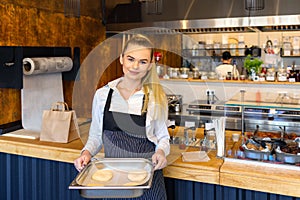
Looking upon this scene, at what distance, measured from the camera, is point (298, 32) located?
5445 mm

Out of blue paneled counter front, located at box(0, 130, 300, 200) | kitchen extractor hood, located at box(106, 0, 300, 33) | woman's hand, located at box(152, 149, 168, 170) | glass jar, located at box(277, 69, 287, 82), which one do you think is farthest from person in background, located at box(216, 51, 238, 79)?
woman's hand, located at box(152, 149, 168, 170)

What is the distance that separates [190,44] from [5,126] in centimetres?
372

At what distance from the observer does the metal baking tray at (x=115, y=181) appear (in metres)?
1.26

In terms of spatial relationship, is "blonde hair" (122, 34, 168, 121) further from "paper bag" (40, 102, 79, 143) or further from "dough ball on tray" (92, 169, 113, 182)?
"paper bag" (40, 102, 79, 143)

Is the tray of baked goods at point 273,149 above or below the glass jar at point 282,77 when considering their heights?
below

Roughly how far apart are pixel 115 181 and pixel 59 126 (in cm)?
88

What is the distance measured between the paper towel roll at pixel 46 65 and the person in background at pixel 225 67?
2.52 m

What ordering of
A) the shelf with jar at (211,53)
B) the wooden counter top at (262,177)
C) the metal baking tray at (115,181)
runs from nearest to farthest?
the metal baking tray at (115,181) → the wooden counter top at (262,177) → the shelf with jar at (211,53)

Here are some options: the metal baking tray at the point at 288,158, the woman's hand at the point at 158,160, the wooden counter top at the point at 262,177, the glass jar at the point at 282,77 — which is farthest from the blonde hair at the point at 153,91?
the glass jar at the point at 282,77

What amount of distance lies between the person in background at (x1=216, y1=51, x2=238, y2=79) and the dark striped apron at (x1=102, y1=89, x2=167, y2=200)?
3.43 m

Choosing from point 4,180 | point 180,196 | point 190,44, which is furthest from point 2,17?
point 190,44

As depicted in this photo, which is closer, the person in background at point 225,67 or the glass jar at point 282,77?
the glass jar at point 282,77

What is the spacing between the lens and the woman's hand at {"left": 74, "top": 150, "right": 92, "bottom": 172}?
4.74 ft

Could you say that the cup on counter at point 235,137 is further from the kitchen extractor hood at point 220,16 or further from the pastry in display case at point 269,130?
the kitchen extractor hood at point 220,16
